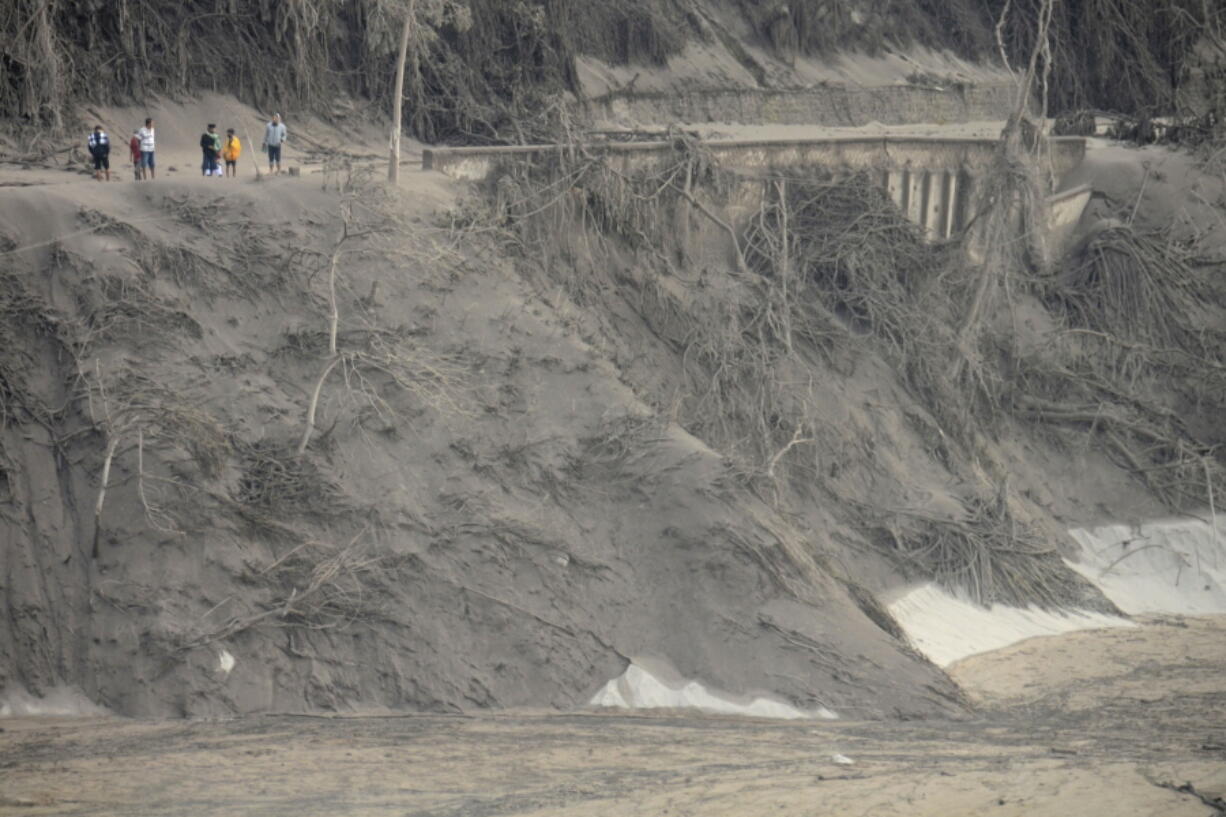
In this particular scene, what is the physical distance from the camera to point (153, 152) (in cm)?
2038

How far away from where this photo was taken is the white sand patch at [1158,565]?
23125 millimetres

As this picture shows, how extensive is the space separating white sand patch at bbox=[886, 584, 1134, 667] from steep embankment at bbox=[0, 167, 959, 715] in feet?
4.03

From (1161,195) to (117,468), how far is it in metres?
20.9

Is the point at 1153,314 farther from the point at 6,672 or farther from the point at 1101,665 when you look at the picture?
the point at 6,672

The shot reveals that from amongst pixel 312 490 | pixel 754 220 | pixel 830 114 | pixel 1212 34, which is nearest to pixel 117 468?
pixel 312 490

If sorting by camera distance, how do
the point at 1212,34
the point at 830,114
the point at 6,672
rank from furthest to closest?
1. the point at 1212,34
2. the point at 830,114
3. the point at 6,672

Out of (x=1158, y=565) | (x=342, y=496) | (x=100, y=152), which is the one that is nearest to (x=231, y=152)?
(x=100, y=152)

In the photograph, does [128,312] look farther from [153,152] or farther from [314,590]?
[314,590]

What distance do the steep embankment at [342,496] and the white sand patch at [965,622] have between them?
1229 mm

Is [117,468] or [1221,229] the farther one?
[1221,229]

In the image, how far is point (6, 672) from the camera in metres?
15.2

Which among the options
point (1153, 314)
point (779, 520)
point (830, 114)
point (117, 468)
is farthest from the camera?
point (830, 114)

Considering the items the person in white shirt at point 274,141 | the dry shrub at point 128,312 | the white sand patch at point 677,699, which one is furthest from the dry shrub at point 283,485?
the person in white shirt at point 274,141

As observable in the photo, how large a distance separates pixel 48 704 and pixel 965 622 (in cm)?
1160
